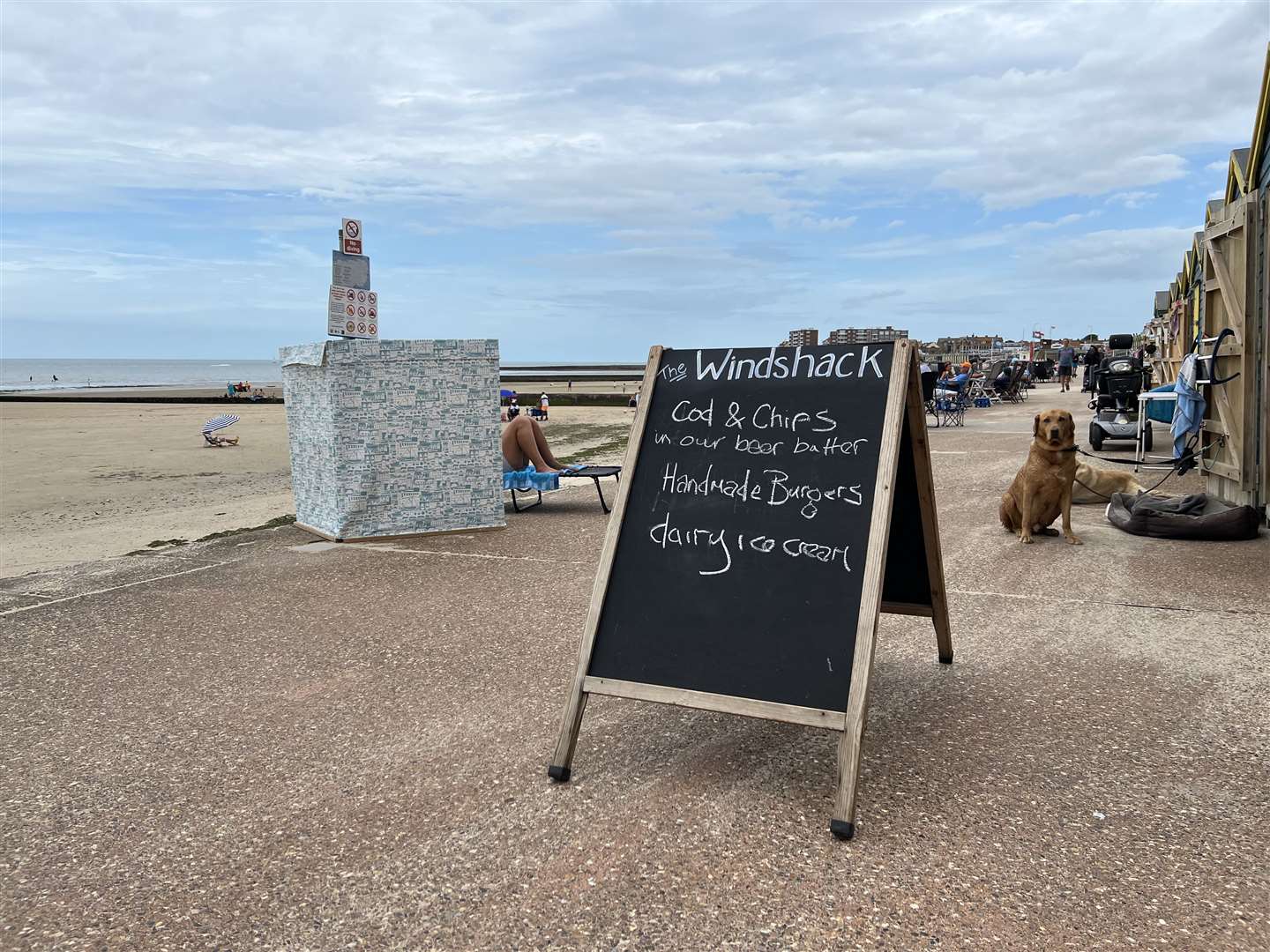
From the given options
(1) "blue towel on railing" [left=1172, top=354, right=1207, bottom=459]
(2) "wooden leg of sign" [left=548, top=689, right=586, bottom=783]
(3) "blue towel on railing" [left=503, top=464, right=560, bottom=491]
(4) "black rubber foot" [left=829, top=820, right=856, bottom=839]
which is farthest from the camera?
(3) "blue towel on railing" [left=503, top=464, right=560, bottom=491]

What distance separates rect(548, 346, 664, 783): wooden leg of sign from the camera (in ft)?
10.4

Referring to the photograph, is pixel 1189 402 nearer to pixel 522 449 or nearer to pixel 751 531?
pixel 522 449

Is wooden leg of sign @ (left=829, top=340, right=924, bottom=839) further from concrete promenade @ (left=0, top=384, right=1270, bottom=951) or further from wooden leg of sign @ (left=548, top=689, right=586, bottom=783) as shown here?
wooden leg of sign @ (left=548, top=689, right=586, bottom=783)

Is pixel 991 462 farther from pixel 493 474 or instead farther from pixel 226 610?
pixel 226 610

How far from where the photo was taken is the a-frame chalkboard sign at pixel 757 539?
298 cm

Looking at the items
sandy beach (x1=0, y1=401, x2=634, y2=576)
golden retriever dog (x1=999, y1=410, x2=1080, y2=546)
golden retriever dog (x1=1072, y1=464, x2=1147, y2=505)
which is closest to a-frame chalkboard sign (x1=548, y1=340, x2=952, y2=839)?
golden retriever dog (x1=999, y1=410, x2=1080, y2=546)

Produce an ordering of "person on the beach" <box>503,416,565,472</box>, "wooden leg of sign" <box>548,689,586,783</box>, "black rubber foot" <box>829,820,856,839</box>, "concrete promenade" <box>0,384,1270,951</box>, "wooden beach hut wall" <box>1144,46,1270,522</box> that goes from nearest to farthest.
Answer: "concrete promenade" <box>0,384,1270,951</box> < "black rubber foot" <box>829,820,856,839</box> < "wooden leg of sign" <box>548,689,586,783</box> < "wooden beach hut wall" <box>1144,46,1270,522</box> < "person on the beach" <box>503,416,565,472</box>

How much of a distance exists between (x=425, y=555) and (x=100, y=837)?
4174 mm

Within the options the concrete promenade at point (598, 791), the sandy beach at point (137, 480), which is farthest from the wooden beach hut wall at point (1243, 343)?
the sandy beach at point (137, 480)

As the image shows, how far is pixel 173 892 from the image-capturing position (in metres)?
2.59

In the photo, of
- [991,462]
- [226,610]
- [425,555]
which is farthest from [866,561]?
[991,462]

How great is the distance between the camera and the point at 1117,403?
1490cm

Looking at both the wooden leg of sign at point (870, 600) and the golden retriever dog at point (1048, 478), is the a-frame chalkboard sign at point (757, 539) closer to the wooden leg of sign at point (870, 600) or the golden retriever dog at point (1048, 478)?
the wooden leg of sign at point (870, 600)

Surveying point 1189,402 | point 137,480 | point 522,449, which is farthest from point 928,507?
point 137,480
